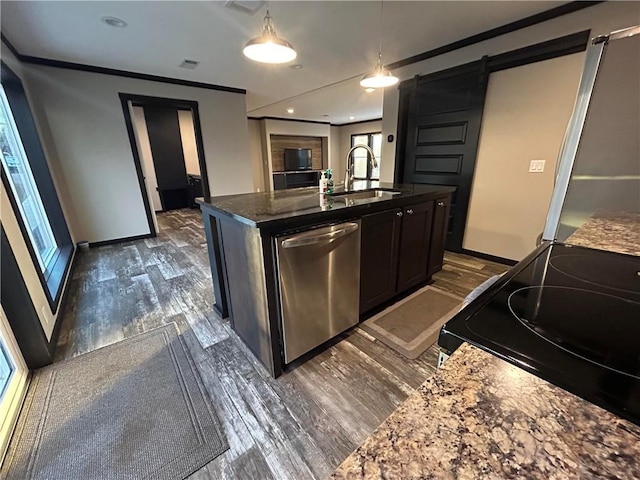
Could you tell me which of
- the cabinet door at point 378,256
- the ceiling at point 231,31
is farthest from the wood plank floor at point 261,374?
the ceiling at point 231,31

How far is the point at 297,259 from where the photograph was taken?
1.50m

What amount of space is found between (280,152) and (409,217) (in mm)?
7115

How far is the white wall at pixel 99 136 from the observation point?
3.52 m

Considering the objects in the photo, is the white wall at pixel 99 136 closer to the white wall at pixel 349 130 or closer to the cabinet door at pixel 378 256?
the cabinet door at pixel 378 256

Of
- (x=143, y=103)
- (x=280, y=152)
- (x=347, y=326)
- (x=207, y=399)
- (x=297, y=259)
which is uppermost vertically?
(x=143, y=103)

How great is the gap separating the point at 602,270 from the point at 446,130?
2.98 meters

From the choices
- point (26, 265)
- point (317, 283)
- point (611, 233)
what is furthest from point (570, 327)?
point (26, 265)

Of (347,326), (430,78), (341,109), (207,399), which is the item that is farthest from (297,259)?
(341,109)

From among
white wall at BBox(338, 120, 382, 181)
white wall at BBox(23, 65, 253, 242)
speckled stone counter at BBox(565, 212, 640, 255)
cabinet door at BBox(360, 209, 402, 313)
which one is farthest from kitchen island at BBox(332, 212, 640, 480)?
white wall at BBox(338, 120, 382, 181)

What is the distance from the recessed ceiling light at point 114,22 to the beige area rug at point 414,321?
137 inches

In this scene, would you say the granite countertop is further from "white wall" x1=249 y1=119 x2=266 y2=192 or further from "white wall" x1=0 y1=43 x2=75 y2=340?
"white wall" x1=249 y1=119 x2=266 y2=192

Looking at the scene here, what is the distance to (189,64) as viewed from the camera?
Result: 3.59 m

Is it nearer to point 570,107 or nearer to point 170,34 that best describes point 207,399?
point 170,34

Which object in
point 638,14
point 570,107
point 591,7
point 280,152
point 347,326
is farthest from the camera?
point 280,152
